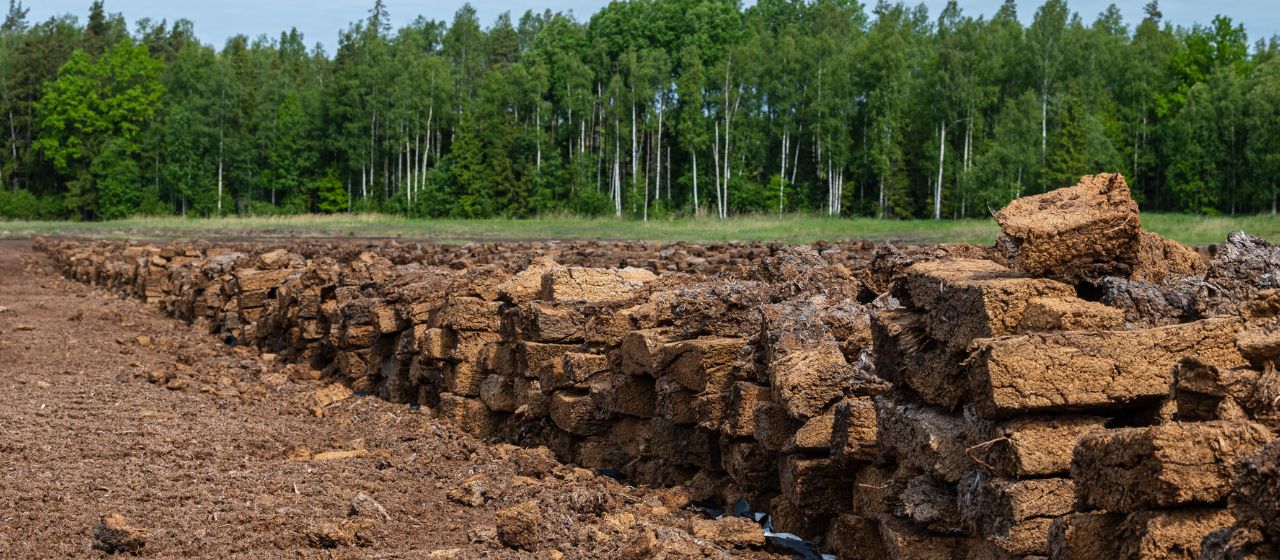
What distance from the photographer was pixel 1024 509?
5273mm

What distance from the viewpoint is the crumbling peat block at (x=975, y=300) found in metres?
6.02

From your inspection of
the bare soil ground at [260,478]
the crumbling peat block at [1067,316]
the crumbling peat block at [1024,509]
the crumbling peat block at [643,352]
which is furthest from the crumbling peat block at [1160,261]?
the crumbling peat block at [643,352]

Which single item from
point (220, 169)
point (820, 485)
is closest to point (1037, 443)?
point (820, 485)

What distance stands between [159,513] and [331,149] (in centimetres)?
7768

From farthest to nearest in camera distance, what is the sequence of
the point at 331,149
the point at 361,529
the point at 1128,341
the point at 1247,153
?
the point at 331,149
the point at 1247,153
the point at 361,529
the point at 1128,341

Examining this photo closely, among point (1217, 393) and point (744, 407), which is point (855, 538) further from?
point (1217, 393)

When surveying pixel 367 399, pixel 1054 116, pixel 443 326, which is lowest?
pixel 367 399

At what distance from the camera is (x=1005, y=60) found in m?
70.2

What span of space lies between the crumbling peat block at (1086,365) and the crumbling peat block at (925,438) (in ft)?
1.51

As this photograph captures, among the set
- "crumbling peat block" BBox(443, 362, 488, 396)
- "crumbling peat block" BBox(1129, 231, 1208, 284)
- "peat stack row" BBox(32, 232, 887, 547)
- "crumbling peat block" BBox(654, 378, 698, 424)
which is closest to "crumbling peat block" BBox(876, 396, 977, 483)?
"peat stack row" BBox(32, 232, 887, 547)

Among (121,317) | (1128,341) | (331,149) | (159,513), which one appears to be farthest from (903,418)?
(331,149)

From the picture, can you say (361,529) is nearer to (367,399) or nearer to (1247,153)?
(367,399)

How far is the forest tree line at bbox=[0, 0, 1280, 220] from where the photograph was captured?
2596 inches

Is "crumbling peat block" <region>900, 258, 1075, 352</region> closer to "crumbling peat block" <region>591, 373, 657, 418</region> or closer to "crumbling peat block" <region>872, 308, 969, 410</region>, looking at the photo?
"crumbling peat block" <region>872, 308, 969, 410</region>
